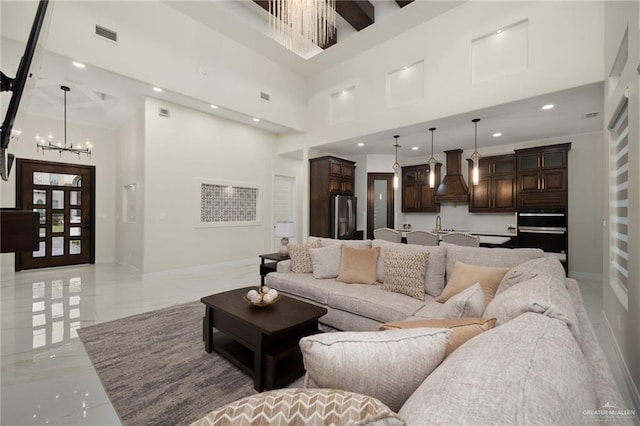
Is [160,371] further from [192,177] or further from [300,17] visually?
[192,177]

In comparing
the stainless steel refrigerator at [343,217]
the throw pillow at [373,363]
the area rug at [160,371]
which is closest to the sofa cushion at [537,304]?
the throw pillow at [373,363]

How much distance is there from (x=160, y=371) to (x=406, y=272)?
88.5 inches

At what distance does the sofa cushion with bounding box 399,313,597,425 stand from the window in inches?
90.0

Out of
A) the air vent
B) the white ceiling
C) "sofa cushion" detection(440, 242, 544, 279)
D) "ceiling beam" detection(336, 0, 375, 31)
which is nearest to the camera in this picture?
"sofa cushion" detection(440, 242, 544, 279)

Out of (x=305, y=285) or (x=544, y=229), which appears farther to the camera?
(x=544, y=229)

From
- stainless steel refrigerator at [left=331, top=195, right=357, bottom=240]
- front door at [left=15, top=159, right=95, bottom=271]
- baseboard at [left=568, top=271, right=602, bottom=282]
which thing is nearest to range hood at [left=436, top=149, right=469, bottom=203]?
stainless steel refrigerator at [left=331, top=195, right=357, bottom=240]

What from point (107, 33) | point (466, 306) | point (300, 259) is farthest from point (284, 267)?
point (107, 33)

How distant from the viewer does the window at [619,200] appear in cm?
236

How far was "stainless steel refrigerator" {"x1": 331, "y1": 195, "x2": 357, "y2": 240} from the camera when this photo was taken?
6.31m

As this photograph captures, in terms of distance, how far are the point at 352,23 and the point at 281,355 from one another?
512 cm

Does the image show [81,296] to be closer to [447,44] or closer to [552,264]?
[552,264]

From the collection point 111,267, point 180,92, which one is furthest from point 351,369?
point 111,267

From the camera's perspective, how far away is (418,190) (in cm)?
724

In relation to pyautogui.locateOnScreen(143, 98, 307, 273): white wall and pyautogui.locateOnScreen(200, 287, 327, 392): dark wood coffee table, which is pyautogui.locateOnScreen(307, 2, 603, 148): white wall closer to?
pyautogui.locateOnScreen(143, 98, 307, 273): white wall
